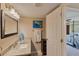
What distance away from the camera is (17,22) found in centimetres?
169

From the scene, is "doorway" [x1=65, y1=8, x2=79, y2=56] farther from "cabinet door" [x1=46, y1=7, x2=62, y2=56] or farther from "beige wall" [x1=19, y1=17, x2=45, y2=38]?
"beige wall" [x1=19, y1=17, x2=45, y2=38]

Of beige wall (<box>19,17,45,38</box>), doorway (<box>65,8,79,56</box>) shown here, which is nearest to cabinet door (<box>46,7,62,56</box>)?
doorway (<box>65,8,79,56</box>)

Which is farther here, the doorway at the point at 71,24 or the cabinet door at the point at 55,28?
the cabinet door at the point at 55,28

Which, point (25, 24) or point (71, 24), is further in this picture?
point (25, 24)

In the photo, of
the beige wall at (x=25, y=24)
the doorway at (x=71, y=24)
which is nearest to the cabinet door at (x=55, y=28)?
the doorway at (x=71, y=24)

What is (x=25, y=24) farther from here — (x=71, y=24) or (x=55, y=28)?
(x=71, y=24)

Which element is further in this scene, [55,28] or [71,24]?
[55,28]

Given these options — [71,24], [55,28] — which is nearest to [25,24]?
[55,28]

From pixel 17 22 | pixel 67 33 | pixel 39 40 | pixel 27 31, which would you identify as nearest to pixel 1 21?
pixel 17 22

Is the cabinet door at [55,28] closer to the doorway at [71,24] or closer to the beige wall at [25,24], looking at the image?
the doorway at [71,24]

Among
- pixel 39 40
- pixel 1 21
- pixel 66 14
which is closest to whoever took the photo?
pixel 1 21

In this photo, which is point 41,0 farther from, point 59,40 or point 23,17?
point 59,40

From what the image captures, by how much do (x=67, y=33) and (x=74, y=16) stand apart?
29 cm

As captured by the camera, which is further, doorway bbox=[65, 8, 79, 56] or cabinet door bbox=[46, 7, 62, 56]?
cabinet door bbox=[46, 7, 62, 56]
